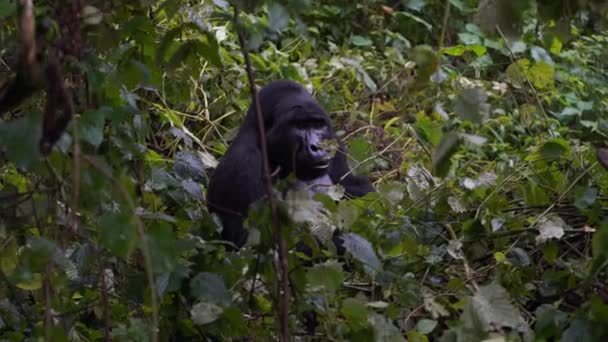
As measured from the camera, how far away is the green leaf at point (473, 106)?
5.28ft

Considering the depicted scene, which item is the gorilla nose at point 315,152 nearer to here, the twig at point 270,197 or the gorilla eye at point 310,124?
the gorilla eye at point 310,124

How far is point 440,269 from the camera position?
2.35 metres

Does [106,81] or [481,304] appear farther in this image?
[106,81]

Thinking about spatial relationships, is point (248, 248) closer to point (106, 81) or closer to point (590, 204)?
point (106, 81)

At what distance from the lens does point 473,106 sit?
5.29ft

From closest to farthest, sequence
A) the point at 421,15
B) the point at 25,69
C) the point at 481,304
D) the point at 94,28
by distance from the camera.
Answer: the point at 25,69, the point at 481,304, the point at 94,28, the point at 421,15

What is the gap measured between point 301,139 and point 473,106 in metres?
2.70

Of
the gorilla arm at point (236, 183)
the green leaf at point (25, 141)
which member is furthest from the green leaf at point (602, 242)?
the gorilla arm at point (236, 183)

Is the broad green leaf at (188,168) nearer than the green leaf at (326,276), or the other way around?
the green leaf at (326,276)

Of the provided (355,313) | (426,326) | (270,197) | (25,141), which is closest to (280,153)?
(426,326)

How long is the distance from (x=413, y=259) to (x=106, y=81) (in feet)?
2.36

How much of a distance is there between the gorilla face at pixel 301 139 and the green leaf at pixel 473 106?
8.57ft

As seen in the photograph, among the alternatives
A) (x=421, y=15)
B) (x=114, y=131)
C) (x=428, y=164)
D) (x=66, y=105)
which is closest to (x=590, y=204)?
(x=114, y=131)

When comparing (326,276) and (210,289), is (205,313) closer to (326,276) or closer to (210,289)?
(210,289)
